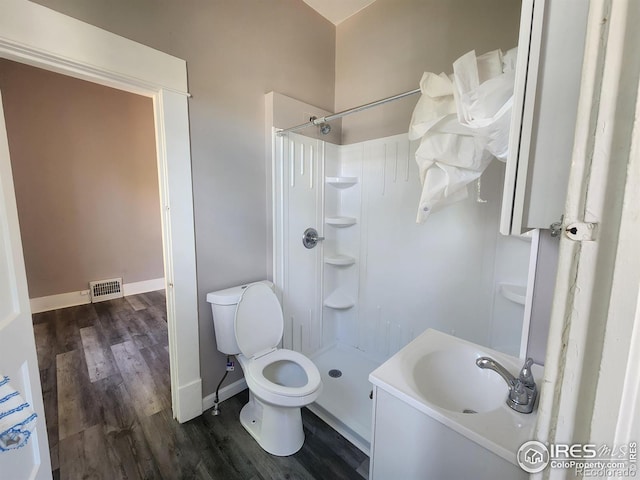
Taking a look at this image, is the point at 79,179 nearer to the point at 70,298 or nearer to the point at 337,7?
the point at 70,298

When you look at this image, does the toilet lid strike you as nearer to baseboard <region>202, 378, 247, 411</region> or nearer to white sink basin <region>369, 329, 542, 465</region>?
baseboard <region>202, 378, 247, 411</region>

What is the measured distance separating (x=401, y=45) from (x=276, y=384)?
240 cm

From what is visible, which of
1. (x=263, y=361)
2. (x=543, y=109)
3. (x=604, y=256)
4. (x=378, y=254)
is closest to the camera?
(x=604, y=256)

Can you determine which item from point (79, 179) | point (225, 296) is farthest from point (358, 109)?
point (79, 179)

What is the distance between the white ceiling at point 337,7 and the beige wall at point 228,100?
68 millimetres

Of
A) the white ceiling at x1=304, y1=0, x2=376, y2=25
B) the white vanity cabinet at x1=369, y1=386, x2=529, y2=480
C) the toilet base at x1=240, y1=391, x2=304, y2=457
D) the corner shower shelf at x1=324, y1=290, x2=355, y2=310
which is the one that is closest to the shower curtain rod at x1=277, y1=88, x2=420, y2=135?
the white ceiling at x1=304, y1=0, x2=376, y2=25

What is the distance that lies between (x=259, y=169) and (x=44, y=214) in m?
2.97

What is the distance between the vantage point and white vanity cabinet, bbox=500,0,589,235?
547 mm

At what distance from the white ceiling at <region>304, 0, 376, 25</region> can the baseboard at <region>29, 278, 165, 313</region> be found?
3.88 metres

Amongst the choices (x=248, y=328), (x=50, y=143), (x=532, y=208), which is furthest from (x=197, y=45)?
(x=50, y=143)

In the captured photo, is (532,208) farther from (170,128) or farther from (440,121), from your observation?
(170,128)

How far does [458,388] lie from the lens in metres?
1.13

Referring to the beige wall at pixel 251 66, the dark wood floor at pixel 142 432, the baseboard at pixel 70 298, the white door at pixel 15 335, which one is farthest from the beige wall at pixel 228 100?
the baseboard at pixel 70 298

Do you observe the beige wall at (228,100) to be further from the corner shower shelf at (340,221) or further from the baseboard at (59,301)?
the baseboard at (59,301)
